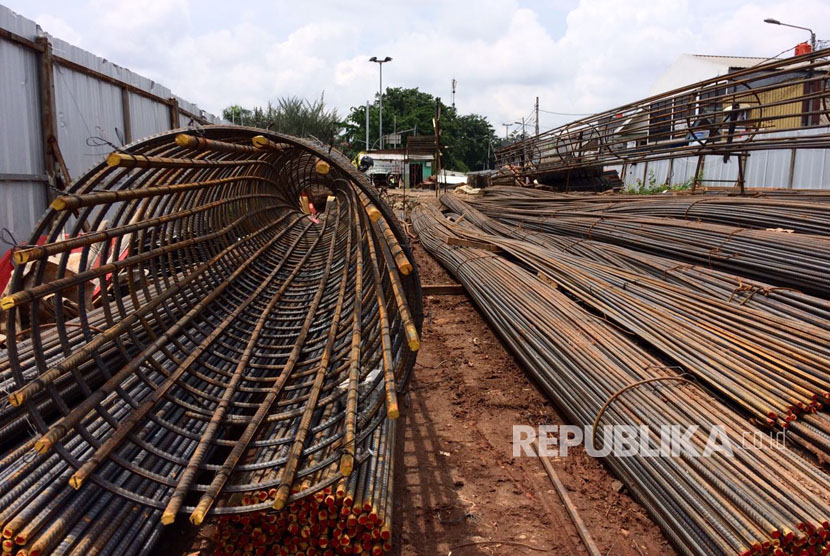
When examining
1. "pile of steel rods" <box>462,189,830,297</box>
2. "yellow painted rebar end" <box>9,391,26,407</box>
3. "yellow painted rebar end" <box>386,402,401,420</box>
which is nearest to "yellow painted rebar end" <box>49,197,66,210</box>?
"yellow painted rebar end" <box>9,391,26,407</box>

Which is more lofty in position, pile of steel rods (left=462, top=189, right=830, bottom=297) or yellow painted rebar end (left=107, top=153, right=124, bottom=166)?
yellow painted rebar end (left=107, top=153, right=124, bottom=166)

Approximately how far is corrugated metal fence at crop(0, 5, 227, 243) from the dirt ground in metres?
3.82

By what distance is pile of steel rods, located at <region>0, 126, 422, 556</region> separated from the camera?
2.41m

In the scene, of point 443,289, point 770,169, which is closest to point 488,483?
point 443,289

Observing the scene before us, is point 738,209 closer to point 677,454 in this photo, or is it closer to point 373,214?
point 677,454

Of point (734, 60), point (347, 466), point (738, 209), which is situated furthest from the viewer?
point (734, 60)

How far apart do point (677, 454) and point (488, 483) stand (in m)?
1.11

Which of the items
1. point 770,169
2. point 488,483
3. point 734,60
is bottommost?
point 488,483

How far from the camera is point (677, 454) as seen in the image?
2.88m

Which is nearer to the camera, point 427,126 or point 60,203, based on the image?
point 60,203

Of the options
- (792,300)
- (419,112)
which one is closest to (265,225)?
(792,300)

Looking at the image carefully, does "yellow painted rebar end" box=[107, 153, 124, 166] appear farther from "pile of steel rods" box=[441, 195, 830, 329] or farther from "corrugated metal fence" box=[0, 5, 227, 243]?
"pile of steel rods" box=[441, 195, 830, 329]

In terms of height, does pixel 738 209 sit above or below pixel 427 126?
below

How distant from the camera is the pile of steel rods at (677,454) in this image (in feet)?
7.76
